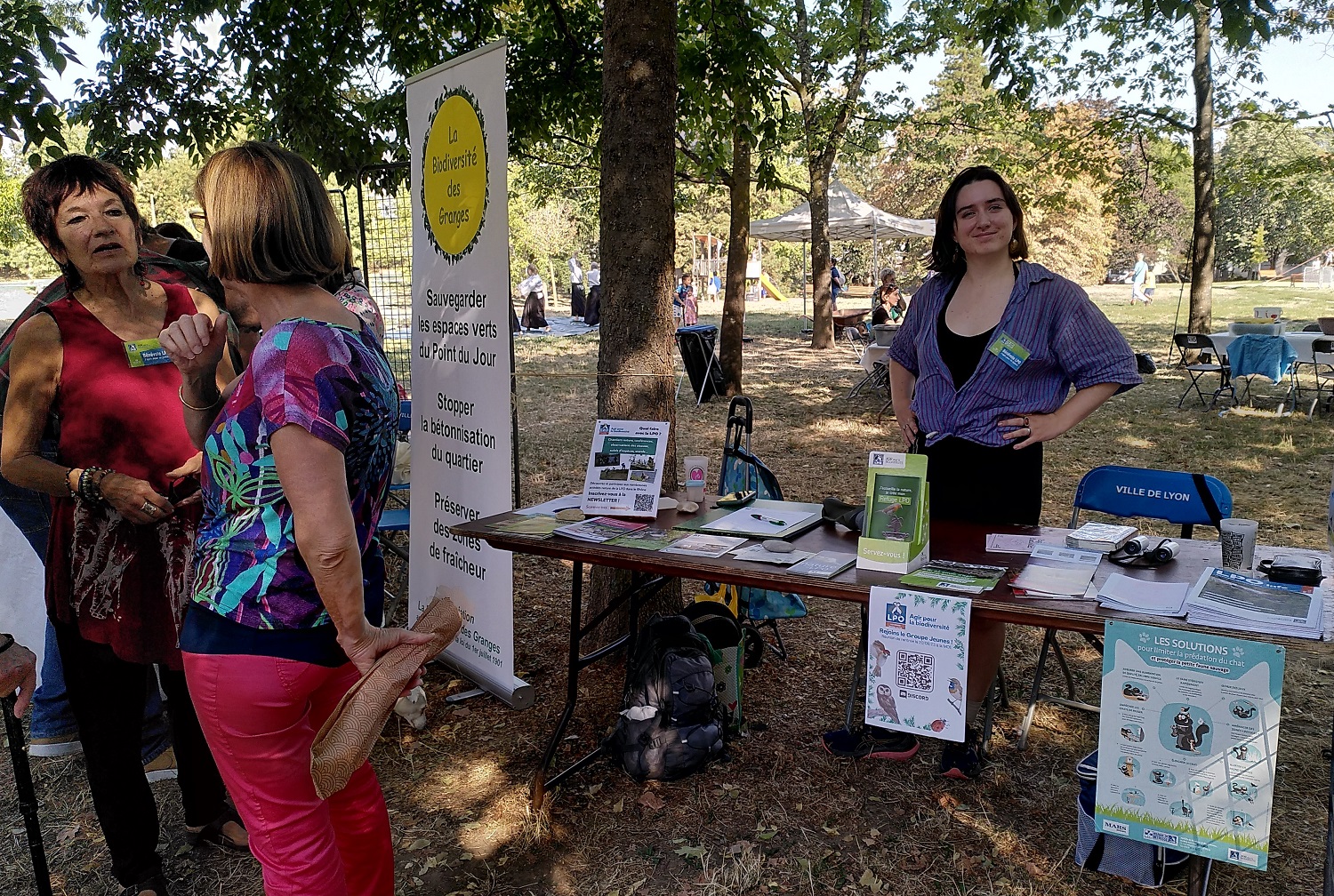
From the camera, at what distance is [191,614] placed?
1558 millimetres

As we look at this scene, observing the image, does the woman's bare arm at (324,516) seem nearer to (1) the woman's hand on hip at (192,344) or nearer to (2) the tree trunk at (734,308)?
(1) the woman's hand on hip at (192,344)

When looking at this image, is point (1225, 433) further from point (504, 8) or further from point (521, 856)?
point (521, 856)

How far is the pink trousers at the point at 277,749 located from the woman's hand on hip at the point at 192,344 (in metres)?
0.63

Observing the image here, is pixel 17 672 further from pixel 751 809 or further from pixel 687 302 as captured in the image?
pixel 687 302

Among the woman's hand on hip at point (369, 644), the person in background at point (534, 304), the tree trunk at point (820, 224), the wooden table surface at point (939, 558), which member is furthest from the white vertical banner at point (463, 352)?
the person in background at point (534, 304)

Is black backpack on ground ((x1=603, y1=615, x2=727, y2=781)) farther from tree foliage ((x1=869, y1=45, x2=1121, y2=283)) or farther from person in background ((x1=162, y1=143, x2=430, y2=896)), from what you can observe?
tree foliage ((x1=869, y1=45, x2=1121, y2=283))

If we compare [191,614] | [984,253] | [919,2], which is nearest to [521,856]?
[191,614]

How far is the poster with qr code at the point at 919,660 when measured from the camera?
199 centimetres

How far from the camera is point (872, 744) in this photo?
305cm

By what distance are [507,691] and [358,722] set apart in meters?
1.88

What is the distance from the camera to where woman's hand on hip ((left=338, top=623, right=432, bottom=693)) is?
156 cm

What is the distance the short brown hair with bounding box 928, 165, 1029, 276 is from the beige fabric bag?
6.83 ft

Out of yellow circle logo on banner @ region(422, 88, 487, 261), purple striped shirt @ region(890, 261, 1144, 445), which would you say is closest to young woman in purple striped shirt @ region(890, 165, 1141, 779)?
purple striped shirt @ region(890, 261, 1144, 445)

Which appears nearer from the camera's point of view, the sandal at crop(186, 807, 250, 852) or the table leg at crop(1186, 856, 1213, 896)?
the table leg at crop(1186, 856, 1213, 896)
